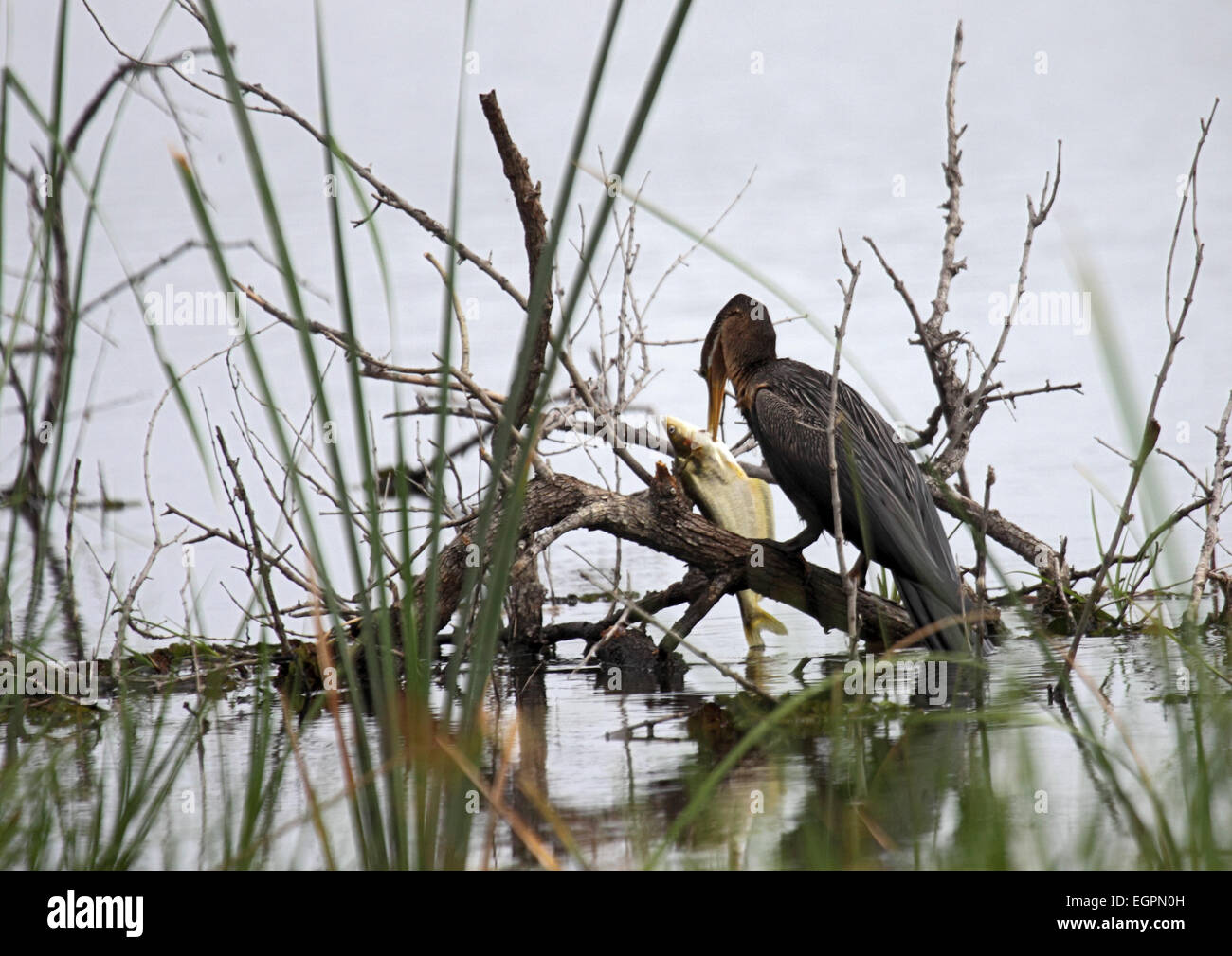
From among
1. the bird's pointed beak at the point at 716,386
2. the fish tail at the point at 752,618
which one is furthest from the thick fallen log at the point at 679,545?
the bird's pointed beak at the point at 716,386

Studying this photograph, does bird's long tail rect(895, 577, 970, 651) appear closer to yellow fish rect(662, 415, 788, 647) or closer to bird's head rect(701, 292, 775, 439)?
yellow fish rect(662, 415, 788, 647)

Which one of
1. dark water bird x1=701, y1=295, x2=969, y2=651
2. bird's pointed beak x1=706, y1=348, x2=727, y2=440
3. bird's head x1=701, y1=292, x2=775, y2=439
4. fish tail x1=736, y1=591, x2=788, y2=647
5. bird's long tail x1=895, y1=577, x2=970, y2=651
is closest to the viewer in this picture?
bird's long tail x1=895, y1=577, x2=970, y2=651

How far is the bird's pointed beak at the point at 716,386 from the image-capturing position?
15.2 ft

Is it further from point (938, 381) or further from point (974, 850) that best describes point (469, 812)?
point (938, 381)

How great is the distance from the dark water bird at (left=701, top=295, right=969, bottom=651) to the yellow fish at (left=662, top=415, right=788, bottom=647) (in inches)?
7.1

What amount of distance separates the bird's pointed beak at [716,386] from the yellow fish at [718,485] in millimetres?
Answer: 327

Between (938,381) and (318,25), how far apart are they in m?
3.30

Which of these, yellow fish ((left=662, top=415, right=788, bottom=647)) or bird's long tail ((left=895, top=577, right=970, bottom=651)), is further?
yellow fish ((left=662, top=415, right=788, bottom=647))

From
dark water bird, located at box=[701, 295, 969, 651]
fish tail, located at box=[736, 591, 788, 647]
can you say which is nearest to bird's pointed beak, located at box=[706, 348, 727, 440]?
dark water bird, located at box=[701, 295, 969, 651]

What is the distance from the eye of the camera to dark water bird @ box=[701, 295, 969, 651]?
344cm

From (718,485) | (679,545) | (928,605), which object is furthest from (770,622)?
(928,605)
